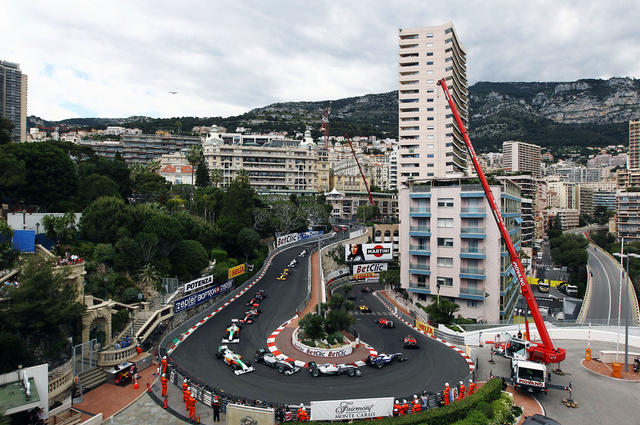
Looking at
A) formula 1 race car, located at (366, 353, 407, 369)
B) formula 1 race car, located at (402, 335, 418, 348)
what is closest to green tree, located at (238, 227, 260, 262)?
formula 1 race car, located at (402, 335, 418, 348)

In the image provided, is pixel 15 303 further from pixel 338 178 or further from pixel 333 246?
pixel 338 178

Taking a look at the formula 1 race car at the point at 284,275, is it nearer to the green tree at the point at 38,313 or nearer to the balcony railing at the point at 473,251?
the balcony railing at the point at 473,251

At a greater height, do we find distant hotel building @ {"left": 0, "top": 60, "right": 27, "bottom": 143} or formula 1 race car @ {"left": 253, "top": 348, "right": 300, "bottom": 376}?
distant hotel building @ {"left": 0, "top": 60, "right": 27, "bottom": 143}

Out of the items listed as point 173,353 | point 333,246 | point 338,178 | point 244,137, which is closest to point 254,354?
point 173,353

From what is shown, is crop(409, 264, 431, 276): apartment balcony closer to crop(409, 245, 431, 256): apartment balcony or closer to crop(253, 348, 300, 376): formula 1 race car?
crop(409, 245, 431, 256): apartment balcony

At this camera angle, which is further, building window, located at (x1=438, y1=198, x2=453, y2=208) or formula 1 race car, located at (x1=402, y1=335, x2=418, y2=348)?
building window, located at (x1=438, y1=198, x2=453, y2=208)

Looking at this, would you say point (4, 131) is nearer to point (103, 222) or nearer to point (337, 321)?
point (103, 222)

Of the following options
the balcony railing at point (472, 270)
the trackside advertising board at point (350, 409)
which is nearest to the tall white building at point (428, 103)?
A: the balcony railing at point (472, 270)

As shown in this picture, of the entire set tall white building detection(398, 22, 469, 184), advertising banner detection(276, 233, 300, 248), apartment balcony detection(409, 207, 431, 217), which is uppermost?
tall white building detection(398, 22, 469, 184)
